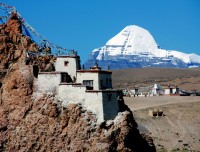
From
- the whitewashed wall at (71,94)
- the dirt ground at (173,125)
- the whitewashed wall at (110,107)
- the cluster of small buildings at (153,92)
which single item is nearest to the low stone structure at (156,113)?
the dirt ground at (173,125)

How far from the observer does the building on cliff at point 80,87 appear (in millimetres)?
36344

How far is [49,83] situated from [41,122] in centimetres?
282

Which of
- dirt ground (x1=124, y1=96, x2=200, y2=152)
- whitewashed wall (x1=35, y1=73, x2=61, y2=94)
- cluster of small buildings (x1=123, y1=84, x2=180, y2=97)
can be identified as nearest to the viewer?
whitewashed wall (x1=35, y1=73, x2=61, y2=94)

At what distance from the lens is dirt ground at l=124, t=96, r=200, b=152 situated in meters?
68.9

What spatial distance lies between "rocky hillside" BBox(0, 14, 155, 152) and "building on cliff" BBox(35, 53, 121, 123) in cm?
49

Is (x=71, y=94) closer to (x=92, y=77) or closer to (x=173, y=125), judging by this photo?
(x=92, y=77)

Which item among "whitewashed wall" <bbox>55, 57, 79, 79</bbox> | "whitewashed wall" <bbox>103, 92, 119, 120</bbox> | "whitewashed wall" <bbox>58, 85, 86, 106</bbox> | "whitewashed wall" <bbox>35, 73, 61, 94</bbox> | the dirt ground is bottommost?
the dirt ground

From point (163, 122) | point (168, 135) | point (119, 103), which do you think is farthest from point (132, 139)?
point (163, 122)

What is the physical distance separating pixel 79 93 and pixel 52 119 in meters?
2.61

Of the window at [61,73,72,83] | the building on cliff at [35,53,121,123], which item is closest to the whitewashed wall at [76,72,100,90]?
the building on cliff at [35,53,121,123]

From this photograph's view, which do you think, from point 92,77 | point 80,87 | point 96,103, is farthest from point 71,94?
point 92,77

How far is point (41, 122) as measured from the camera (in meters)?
37.0

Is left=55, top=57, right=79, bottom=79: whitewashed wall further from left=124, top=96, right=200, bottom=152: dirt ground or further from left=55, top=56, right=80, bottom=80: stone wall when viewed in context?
left=124, top=96, right=200, bottom=152: dirt ground

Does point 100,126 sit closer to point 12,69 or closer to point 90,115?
point 90,115
